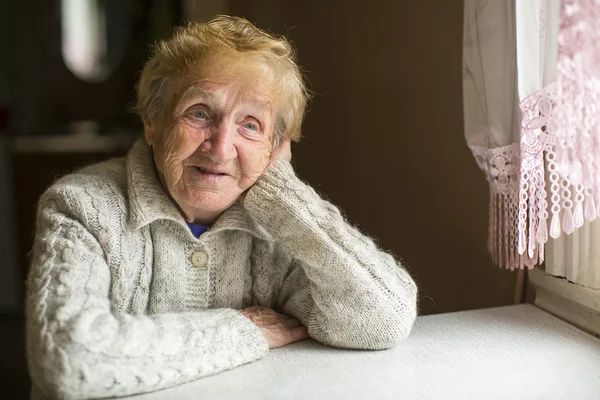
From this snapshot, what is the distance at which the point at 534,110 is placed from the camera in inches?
42.2

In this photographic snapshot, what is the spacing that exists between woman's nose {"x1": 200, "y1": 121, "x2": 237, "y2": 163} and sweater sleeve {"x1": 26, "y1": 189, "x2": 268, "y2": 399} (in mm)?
245

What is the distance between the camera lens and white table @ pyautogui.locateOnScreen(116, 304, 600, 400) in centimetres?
100

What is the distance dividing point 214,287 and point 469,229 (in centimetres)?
74

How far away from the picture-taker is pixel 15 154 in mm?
3412

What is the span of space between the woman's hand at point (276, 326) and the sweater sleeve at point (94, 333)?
5 cm

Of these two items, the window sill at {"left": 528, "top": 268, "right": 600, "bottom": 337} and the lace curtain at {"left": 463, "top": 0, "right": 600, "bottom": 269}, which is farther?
the window sill at {"left": 528, "top": 268, "right": 600, "bottom": 337}

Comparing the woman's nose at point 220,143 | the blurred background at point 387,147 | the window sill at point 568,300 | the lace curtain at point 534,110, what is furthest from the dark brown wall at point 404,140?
the woman's nose at point 220,143

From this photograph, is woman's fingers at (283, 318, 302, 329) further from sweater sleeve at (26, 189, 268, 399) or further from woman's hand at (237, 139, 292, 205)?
woman's hand at (237, 139, 292, 205)

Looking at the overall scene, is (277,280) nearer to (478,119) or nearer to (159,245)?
(159,245)

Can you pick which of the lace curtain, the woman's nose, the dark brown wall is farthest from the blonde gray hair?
the dark brown wall

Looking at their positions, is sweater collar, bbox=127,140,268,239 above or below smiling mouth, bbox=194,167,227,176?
below

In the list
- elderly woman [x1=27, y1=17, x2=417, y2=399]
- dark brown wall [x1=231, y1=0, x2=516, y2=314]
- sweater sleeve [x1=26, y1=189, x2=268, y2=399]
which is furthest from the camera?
dark brown wall [x1=231, y1=0, x2=516, y2=314]

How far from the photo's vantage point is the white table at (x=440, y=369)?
3.27 ft

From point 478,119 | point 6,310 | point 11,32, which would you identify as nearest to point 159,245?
point 478,119
